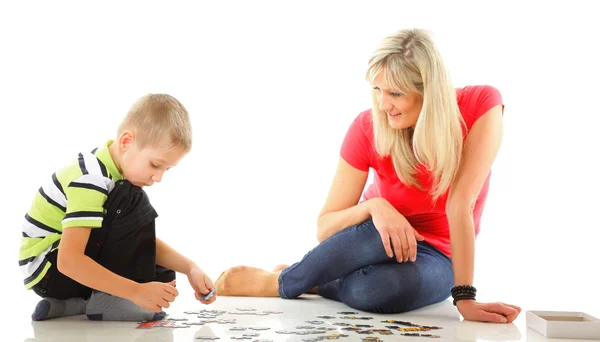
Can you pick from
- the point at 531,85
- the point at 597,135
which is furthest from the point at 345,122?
the point at 597,135

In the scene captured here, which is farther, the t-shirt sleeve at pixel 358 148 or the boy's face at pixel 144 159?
the t-shirt sleeve at pixel 358 148

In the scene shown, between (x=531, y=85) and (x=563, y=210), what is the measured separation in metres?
0.89

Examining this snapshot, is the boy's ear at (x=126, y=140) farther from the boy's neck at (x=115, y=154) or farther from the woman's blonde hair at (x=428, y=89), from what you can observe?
the woman's blonde hair at (x=428, y=89)

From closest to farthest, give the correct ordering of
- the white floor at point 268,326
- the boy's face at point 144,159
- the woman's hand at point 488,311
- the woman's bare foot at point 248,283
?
the white floor at point 268,326 < the boy's face at point 144,159 < the woman's hand at point 488,311 < the woman's bare foot at point 248,283

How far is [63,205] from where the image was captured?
269 centimetres

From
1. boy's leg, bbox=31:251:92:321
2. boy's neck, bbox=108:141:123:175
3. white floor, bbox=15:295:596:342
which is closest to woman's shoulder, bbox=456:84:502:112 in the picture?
white floor, bbox=15:295:596:342

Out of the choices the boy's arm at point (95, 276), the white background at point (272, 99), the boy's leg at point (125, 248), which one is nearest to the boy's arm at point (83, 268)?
the boy's arm at point (95, 276)

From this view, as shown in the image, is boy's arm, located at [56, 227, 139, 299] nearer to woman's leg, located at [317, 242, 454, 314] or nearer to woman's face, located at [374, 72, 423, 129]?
woman's leg, located at [317, 242, 454, 314]

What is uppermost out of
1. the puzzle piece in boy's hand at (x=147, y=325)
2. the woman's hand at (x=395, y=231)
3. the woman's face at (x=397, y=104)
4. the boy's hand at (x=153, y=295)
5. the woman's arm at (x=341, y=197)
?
the woman's face at (x=397, y=104)

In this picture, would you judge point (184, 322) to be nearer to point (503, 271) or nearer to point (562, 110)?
point (503, 271)

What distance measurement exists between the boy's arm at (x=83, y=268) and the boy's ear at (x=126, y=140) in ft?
1.05

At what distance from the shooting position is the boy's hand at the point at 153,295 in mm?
2594

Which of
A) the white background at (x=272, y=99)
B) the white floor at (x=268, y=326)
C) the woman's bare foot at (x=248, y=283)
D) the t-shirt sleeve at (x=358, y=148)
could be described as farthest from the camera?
the white background at (x=272, y=99)

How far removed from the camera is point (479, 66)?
5.13 metres
